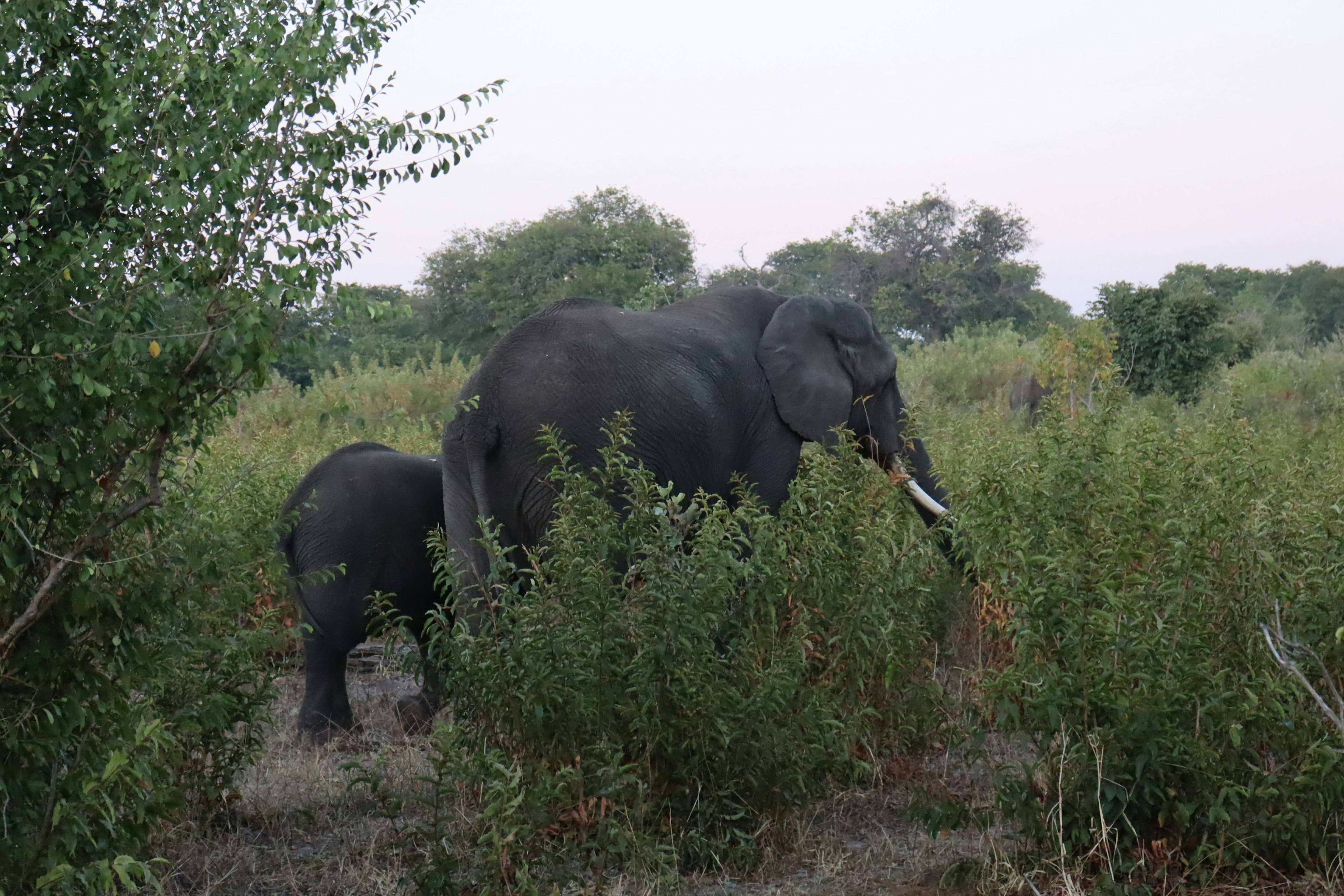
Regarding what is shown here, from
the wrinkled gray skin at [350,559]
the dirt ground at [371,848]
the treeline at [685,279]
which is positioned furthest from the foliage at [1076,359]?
the treeline at [685,279]

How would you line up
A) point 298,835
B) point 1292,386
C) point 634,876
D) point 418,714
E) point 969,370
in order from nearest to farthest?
point 634,876 < point 298,835 < point 418,714 < point 1292,386 < point 969,370

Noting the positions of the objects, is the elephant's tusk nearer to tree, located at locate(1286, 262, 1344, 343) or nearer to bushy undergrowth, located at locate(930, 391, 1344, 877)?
bushy undergrowth, located at locate(930, 391, 1344, 877)

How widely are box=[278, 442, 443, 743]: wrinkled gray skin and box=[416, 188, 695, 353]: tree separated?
25.2 metres

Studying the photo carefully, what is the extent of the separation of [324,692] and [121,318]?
172 inches

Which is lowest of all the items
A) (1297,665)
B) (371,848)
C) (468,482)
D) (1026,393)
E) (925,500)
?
(371,848)

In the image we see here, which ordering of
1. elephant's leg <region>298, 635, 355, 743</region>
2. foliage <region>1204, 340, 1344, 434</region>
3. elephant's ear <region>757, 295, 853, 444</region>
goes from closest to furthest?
elephant's leg <region>298, 635, 355, 743</region> → elephant's ear <region>757, 295, 853, 444</region> → foliage <region>1204, 340, 1344, 434</region>

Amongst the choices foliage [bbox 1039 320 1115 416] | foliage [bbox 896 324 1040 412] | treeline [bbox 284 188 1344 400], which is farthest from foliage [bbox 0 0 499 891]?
treeline [bbox 284 188 1344 400]

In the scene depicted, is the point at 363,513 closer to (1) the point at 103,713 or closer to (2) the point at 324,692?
(2) the point at 324,692

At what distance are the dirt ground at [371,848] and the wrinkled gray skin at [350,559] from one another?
1.03m

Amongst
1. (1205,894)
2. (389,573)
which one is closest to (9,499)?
(1205,894)

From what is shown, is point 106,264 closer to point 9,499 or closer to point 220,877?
point 9,499

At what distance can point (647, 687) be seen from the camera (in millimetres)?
4277

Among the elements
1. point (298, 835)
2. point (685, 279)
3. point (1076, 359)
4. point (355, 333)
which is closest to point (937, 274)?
point (685, 279)

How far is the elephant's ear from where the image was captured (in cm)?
818
